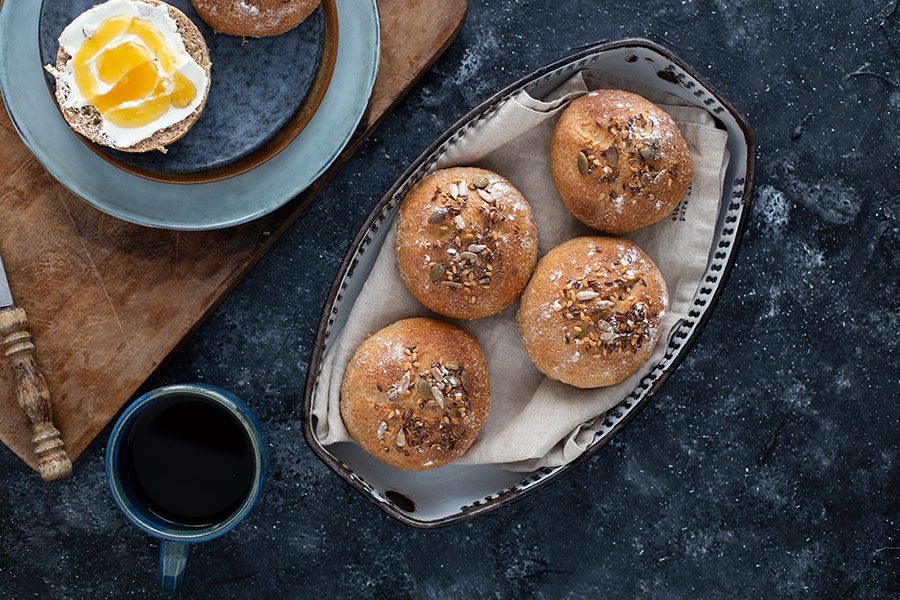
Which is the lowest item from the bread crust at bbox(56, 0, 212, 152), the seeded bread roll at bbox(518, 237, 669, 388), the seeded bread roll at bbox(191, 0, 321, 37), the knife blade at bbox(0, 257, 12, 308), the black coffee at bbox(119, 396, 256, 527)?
the black coffee at bbox(119, 396, 256, 527)

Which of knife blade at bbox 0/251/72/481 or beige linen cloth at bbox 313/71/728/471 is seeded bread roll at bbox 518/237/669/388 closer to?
beige linen cloth at bbox 313/71/728/471

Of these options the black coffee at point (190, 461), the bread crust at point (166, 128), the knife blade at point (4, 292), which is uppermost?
the bread crust at point (166, 128)

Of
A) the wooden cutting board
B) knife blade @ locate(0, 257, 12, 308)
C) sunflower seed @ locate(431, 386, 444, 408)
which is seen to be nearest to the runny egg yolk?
the wooden cutting board

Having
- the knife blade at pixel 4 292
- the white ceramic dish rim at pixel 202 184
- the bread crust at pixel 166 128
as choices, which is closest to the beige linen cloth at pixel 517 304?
the white ceramic dish rim at pixel 202 184

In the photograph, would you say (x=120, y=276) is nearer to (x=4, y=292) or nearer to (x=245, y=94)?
(x=4, y=292)

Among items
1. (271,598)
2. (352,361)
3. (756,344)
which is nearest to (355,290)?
(352,361)

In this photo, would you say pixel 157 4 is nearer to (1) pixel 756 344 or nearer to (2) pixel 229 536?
(2) pixel 229 536

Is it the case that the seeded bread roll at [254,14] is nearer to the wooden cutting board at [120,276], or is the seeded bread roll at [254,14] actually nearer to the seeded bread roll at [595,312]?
the wooden cutting board at [120,276]
